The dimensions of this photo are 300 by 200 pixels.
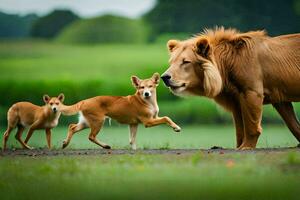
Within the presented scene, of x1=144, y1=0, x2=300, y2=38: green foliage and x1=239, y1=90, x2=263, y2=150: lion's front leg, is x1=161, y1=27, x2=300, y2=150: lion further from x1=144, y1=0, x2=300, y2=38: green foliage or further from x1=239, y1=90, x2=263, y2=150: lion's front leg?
x1=144, y1=0, x2=300, y2=38: green foliage

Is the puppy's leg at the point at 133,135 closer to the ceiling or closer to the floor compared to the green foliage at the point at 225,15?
closer to the floor

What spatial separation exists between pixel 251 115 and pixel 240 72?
1.73 ft

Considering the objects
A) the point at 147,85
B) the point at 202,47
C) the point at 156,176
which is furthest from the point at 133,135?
the point at 156,176

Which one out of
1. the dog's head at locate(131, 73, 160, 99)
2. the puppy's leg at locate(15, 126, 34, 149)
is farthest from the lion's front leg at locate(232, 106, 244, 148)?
the puppy's leg at locate(15, 126, 34, 149)

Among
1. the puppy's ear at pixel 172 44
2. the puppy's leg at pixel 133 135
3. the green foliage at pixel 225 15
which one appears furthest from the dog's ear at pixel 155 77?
the green foliage at pixel 225 15

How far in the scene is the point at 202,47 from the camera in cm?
1104

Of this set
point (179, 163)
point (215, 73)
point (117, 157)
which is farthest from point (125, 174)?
point (215, 73)

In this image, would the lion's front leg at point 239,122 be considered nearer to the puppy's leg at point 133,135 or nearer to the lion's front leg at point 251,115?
the lion's front leg at point 251,115

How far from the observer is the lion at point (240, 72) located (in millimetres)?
10984

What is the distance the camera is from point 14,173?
9.08 metres

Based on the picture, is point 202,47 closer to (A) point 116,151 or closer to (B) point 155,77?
(B) point 155,77

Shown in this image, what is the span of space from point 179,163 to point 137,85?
3.39 metres

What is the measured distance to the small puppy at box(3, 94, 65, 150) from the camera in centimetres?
1329

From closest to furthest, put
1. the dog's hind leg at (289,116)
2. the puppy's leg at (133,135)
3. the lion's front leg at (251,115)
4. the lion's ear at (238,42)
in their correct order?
the lion's front leg at (251,115) < the lion's ear at (238,42) < the dog's hind leg at (289,116) < the puppy's leg at (133,135)
